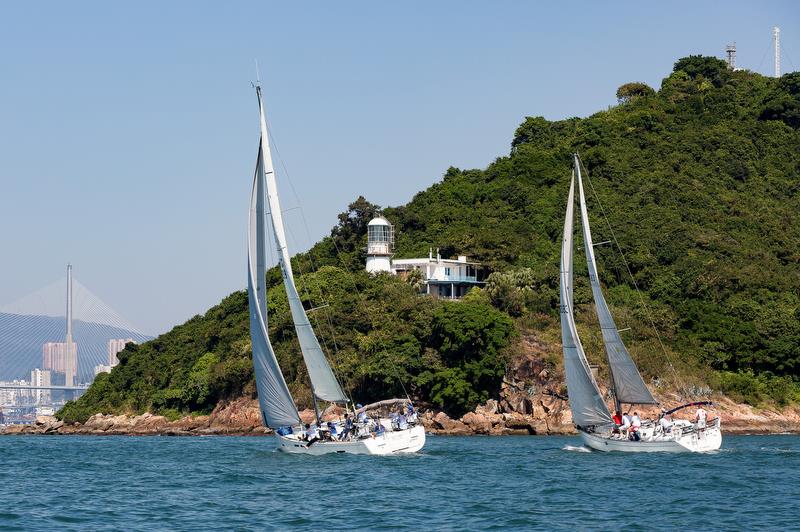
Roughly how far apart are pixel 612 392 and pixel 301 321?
1257 centimetres

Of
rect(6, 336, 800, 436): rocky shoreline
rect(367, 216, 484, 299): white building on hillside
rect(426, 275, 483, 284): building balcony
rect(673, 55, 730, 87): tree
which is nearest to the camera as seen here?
rect(6, 336, 800, 436): rocky shoreline

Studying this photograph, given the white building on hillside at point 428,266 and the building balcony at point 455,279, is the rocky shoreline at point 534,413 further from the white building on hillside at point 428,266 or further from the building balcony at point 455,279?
the white building on hillside at point 428,266

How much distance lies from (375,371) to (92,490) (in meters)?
34.9

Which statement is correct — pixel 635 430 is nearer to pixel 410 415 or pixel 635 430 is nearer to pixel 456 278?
pixel 410 415

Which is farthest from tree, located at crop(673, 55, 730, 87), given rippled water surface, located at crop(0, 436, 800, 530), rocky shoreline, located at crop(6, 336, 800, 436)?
rippled water surface, located at crop(0, 436, 800, 530)

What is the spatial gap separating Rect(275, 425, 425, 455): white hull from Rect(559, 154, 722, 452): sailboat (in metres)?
6.96

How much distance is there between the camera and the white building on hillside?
8669cm

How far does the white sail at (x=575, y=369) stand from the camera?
4588cm

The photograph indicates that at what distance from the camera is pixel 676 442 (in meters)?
44.5

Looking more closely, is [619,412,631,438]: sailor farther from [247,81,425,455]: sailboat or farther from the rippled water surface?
[247,81,425,455]: sailboat

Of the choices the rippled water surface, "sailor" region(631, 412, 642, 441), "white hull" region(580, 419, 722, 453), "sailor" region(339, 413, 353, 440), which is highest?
"sailor" region(339, 413, 353, 440)

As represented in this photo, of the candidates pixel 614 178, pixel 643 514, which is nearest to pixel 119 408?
pixel 614 178

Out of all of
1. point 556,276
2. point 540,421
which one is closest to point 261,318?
point 540,421

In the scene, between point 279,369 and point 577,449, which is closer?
point 279,369
